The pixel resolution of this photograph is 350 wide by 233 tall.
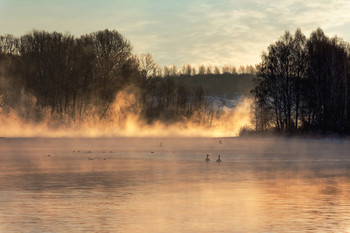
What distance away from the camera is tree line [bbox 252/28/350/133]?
Answer: 65250mm

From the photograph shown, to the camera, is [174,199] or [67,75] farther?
[67,75]

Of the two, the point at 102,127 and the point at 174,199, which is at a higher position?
the point at 102,127

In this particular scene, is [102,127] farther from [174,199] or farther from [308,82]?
[174,199]

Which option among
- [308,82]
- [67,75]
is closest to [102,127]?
[67,75]

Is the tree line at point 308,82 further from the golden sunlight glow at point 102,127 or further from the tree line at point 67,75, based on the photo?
the tree line at point 67,75

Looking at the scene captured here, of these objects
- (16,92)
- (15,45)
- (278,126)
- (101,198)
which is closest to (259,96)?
(278,126)

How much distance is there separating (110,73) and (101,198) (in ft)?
220

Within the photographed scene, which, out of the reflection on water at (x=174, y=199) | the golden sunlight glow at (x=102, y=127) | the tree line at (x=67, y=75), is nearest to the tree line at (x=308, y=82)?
the golden sunlight glow at (x=102, y=127)

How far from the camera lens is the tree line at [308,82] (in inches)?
2569

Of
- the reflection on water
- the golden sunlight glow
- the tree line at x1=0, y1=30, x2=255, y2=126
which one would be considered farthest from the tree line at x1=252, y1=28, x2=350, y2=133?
the reflection on water

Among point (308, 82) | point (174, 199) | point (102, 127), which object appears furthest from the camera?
point (102, 127)

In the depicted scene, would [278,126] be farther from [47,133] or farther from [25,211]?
[25,211]

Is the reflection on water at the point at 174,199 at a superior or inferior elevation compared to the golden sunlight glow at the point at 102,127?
inferior

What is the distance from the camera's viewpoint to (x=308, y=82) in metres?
68.8
